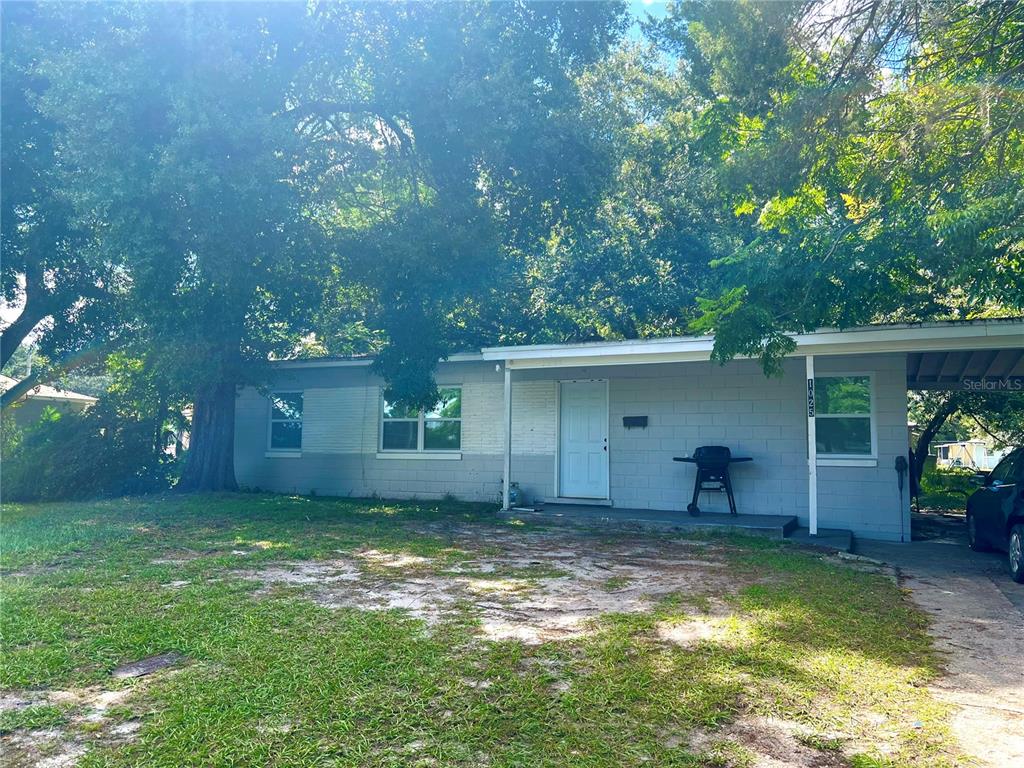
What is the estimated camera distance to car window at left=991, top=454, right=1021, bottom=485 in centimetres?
831

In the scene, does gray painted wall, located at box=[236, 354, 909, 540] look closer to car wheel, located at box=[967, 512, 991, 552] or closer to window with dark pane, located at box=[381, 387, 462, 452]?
window with dark pane, located at box=[381, 387, 462, 452]

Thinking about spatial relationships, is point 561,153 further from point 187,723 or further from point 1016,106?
point 187,723

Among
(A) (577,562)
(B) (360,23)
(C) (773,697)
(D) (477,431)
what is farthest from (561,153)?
(C) (773,697)

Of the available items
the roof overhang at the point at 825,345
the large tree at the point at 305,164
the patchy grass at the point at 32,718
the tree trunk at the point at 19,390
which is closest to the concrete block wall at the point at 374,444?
the large tree at the point at 305,164

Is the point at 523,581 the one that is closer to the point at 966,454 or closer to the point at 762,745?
the point at 762,745

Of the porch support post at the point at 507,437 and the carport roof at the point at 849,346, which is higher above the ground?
the carport roof at the point at 849,346

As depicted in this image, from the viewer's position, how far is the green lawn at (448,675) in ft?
10.5

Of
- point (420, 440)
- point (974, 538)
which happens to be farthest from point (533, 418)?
point (974, 538)

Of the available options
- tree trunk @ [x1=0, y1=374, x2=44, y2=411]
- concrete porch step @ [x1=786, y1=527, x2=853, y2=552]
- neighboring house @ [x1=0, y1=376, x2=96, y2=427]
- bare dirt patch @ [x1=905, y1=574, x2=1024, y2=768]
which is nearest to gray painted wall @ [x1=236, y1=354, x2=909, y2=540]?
concrete porch step @ [x1=786, y1=527, x2=853, y2=552]

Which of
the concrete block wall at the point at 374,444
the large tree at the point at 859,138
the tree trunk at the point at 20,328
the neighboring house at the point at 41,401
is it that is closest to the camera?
the large tree at the point at 859,138

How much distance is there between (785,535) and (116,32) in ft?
38.9

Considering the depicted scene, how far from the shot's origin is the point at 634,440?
12141mm

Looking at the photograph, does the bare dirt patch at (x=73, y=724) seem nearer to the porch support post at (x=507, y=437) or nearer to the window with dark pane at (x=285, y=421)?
the porch support post at (x=507, y=437)

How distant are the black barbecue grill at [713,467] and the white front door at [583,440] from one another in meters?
1.64
